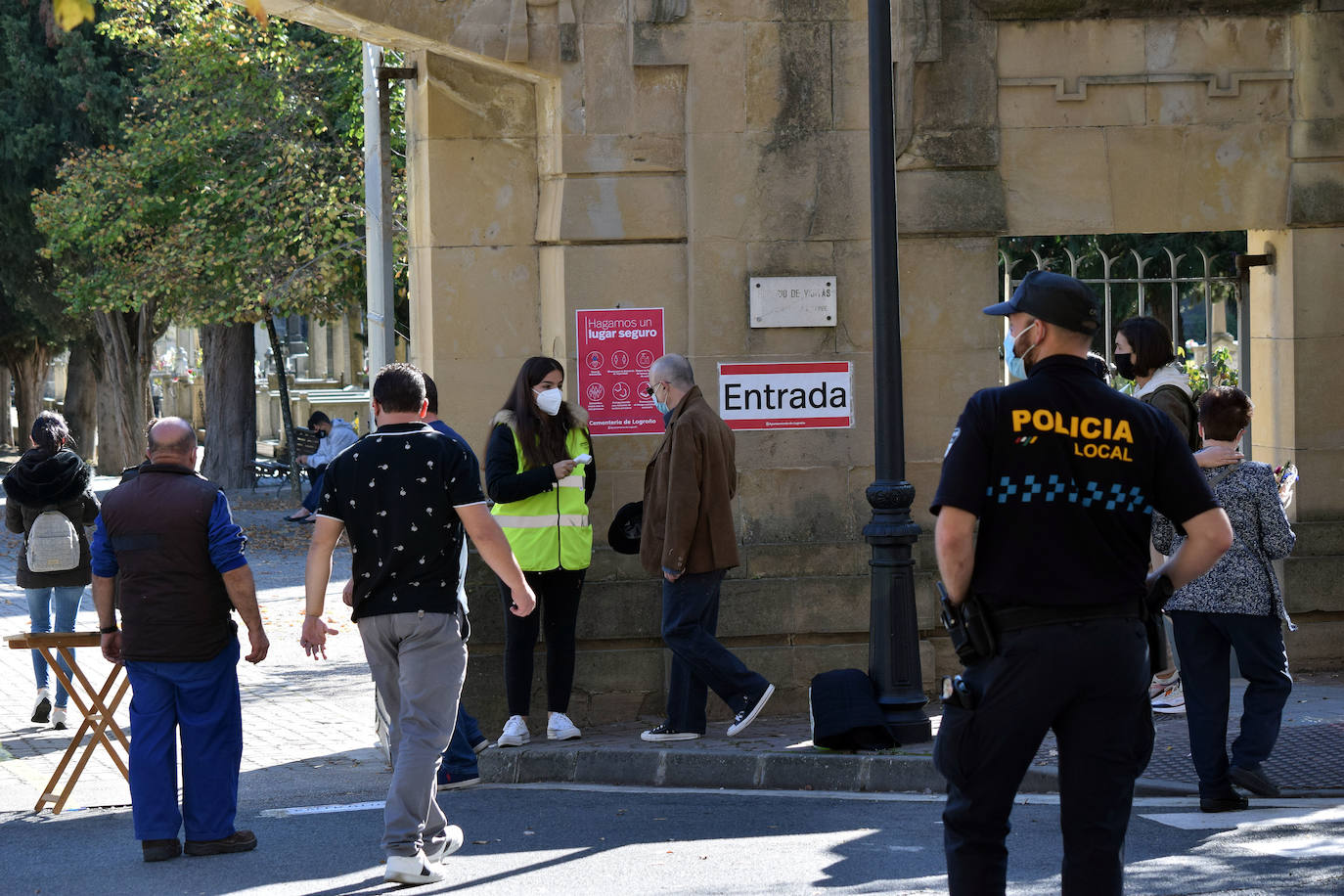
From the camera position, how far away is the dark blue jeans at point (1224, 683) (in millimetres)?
6422

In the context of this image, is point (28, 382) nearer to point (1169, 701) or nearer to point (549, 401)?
point (549, 401)

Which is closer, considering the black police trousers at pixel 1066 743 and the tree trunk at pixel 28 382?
the black police trousers at pixel 1066 743

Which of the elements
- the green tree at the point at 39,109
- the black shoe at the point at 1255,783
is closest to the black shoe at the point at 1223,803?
the black shoe at the point at 1255,783

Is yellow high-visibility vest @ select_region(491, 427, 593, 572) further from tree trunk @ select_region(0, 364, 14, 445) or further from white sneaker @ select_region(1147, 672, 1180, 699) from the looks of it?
tree trunk @ select_region(0, 364, 14, 445)

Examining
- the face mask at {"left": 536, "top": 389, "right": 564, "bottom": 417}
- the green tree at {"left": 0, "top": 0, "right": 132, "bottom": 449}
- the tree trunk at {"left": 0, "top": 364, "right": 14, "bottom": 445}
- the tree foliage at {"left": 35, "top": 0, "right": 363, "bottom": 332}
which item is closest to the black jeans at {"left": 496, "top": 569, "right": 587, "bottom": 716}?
the face mask at {"left": 536, "top": 389, "right": 564, "bottom": 417}

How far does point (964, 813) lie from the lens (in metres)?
4.20

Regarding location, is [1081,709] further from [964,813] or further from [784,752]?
[784,752]

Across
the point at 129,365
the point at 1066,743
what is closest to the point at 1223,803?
the point at 1066,743

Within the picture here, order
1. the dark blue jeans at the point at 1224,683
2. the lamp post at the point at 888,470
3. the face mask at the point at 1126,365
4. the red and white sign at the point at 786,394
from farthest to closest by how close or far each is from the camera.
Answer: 1. the red and white sign at the point at 786,394
2. the face mask at the point at 1126,365
3. the lamp post at the point at 888,470
4. the dark blue jeans at the point at 1224,683

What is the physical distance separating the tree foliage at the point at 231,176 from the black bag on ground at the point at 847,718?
1340 cm

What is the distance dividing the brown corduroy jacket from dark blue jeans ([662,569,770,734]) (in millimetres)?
101

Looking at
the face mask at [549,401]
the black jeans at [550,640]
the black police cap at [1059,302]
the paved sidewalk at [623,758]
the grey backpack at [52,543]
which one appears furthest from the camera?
the grey backpack at [52,543]

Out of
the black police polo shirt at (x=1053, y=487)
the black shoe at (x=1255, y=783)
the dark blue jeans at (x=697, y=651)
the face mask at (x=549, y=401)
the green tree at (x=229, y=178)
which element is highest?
the green tree at (x=229, y=178)

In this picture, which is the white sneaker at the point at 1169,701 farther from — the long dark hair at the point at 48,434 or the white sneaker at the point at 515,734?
the long dark hair at the point at 48,434
